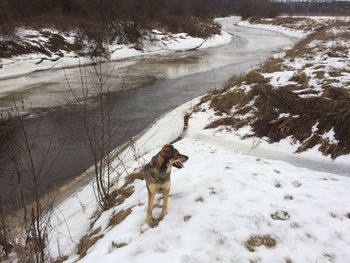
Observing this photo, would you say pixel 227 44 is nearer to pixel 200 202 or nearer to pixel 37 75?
pixel 37 75

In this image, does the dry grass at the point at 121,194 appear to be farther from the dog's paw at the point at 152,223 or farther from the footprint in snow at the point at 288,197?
the footprint in snow at the point at 288,197

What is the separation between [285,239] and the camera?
4340 millimetres

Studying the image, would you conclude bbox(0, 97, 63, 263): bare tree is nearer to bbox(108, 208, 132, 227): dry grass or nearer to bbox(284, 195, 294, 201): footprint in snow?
bbox(108, 208, 132, 227): dry grass

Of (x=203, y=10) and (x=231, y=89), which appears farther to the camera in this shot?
(x=203, y=10)

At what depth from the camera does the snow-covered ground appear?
815 inches

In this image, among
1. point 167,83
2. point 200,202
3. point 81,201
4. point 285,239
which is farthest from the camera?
point 167,83

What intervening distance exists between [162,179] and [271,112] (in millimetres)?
5399

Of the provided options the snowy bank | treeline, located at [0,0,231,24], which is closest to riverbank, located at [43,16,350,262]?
treeline, located at [0,0,231,24]

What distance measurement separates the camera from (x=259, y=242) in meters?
4.30

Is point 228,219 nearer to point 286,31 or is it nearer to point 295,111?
point 295,111

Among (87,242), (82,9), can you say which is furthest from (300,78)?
(82,9)

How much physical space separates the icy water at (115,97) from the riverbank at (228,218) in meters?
2.08

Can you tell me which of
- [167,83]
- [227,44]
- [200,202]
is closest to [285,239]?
[200,202]

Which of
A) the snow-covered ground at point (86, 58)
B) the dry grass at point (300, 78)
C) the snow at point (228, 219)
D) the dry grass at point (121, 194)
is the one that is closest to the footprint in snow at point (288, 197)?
the snow at point (228, 219)
